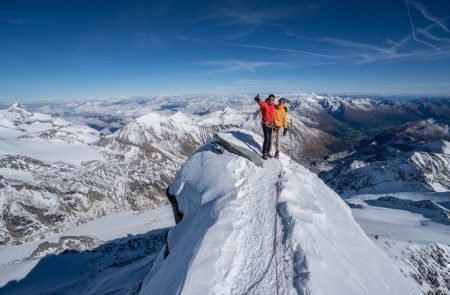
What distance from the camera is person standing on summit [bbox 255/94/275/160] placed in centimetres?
2673

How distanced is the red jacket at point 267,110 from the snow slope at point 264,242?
3.60m

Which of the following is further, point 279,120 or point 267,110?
point 279,120

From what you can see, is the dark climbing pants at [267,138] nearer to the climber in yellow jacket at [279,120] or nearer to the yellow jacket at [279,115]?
the climber in yellow jacket at [279,120]

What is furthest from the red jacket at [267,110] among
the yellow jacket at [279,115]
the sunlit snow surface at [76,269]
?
the sunlit snow surface at [76,269]

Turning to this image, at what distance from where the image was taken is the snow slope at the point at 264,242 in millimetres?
13445

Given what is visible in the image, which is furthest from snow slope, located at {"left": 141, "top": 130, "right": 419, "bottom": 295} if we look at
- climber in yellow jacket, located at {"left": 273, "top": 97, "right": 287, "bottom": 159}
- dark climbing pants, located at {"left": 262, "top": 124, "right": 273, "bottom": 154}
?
climber in yellow jacket, located at {"left": 273, "top": 97, "right": 287, "bottom": 159}

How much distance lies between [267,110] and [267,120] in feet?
2.89

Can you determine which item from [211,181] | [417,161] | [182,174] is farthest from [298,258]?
[417,161]

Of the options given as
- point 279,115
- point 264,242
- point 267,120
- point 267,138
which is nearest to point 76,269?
point 267,138

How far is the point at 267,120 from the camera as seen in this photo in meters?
27.0

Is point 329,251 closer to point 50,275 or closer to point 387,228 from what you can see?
point 387,228

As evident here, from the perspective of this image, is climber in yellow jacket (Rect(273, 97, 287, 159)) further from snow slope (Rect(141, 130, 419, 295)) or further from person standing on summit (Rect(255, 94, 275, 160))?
snow slope (Rect(141, 130, 419, 295))

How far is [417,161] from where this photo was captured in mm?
179750

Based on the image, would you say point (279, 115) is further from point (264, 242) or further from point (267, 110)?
point (264, 242)
